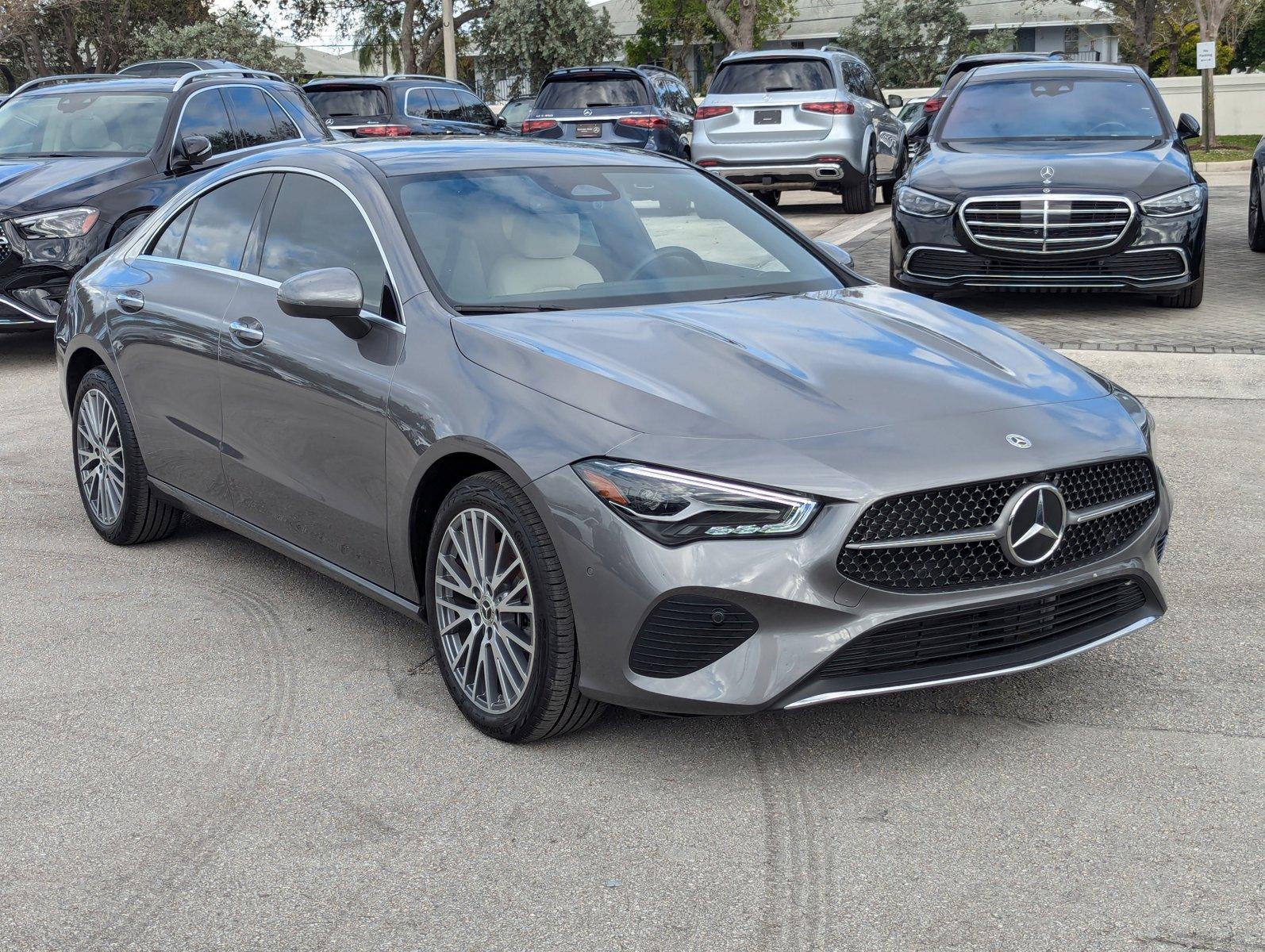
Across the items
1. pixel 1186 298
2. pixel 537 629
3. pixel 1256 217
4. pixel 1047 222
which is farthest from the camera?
pixel 1256 217

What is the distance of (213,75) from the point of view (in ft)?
38.9

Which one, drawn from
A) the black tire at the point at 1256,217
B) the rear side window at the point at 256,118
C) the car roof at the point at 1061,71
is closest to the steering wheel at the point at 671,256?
the rear side window at the point at 256,118

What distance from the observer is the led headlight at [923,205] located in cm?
1033

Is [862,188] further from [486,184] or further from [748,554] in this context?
[748,554]

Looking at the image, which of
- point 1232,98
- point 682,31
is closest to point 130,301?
point 1232,98

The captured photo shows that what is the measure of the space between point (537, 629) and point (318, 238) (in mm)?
1811

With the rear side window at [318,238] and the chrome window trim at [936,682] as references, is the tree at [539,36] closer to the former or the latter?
the rear side window at [318,238]

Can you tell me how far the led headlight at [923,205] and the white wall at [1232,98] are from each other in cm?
2809

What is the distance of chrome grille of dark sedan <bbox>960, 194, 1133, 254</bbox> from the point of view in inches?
392

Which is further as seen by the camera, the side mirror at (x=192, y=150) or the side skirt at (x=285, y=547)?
the side mirror at (x=192, y=150)

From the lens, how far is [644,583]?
349 cm

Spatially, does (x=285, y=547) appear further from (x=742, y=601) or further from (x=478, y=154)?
(x=742, y=601)

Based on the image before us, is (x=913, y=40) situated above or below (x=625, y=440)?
above

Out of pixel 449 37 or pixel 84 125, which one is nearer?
pixel 84 125
